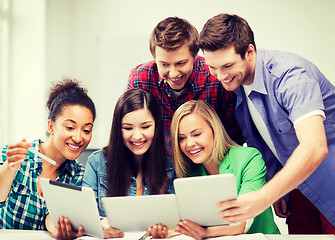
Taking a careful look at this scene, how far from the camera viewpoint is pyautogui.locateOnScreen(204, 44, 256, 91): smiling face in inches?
71.2

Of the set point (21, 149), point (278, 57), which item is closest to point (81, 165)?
point (21, 149)

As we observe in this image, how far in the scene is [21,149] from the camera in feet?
5.92

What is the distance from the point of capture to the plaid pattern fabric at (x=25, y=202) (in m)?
1.91

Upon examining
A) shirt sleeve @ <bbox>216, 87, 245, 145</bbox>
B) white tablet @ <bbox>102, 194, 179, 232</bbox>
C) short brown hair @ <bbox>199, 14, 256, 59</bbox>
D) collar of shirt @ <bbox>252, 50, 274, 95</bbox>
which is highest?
short brown hair @ <bbox>199, 14, 256, 59</bbox>

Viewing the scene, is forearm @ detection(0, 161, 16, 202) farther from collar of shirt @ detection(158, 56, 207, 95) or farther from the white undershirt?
the white undershirt

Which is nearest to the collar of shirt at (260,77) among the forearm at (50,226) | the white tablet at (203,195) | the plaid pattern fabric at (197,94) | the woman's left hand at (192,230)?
the plaid pattern fabric at (197,94)

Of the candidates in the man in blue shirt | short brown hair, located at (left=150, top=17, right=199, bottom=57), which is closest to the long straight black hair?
short brown hair, located at (left=150, top=17, right=199, bottom=57)

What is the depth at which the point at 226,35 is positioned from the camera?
5.91 feet

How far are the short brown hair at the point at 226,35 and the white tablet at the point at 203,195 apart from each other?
601 millimetres

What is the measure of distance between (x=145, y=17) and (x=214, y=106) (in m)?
0.87

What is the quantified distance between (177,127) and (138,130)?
0.58ft

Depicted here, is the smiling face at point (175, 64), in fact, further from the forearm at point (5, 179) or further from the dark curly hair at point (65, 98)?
the forearm at point (5, 179)

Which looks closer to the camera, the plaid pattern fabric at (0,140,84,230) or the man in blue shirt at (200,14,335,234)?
the man in blue shirt at (200,14,335,234)

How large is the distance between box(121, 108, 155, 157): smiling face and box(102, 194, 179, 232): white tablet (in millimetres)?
365
